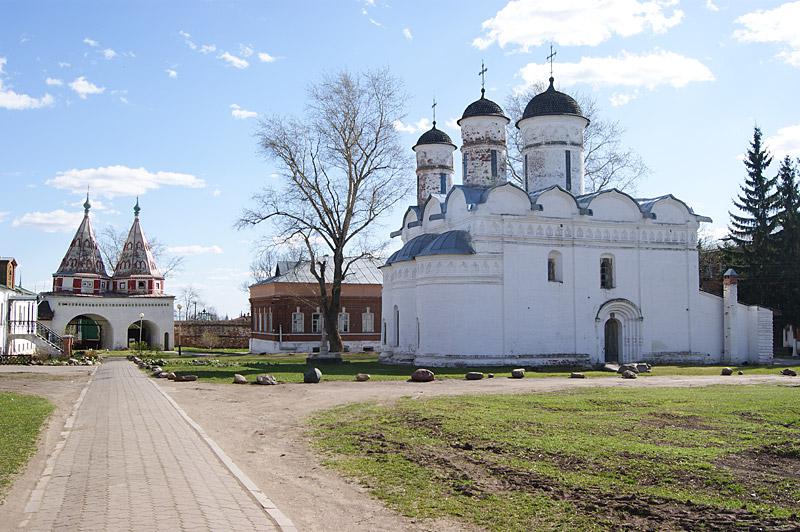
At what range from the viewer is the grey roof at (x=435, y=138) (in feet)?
118

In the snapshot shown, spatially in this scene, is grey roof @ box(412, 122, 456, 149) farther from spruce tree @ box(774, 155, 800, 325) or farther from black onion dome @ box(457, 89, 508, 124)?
spruce tree @ box(774, 155, 800, 325)

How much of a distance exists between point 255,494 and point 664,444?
572 centimetres

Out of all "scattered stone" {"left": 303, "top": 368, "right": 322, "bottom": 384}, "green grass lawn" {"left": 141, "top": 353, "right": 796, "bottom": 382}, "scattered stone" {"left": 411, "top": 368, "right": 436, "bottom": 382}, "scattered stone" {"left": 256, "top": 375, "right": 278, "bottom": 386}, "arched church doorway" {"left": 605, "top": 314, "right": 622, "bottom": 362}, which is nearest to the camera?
"scattered stone" {"left": 256, "top": 375, "right": 278, "bottom": 386}

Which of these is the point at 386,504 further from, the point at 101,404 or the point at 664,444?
the point at 101,404

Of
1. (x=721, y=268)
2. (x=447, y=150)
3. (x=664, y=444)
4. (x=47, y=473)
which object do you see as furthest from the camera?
(x=721, y=268)

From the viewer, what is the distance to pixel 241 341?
183 ft

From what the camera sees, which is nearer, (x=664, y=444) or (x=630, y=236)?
(x=664, y=444)

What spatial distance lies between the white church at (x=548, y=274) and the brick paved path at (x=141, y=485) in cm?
1688

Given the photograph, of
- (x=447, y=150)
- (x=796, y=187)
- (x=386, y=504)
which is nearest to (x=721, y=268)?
(x=796, y=187)

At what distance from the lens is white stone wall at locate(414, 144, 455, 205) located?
118 ft

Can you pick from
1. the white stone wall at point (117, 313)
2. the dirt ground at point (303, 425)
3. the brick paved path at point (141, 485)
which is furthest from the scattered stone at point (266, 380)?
the white stone wall at point (117, 313)

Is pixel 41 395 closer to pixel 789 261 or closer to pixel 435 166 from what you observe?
pixel 435 166

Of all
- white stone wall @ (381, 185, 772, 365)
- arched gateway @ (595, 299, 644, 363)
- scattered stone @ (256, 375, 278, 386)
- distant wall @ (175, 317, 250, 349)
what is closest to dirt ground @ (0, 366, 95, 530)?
scattered stone @ (256, 375, 278, 386)

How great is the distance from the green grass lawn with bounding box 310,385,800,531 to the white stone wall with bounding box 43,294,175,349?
1479 inches
